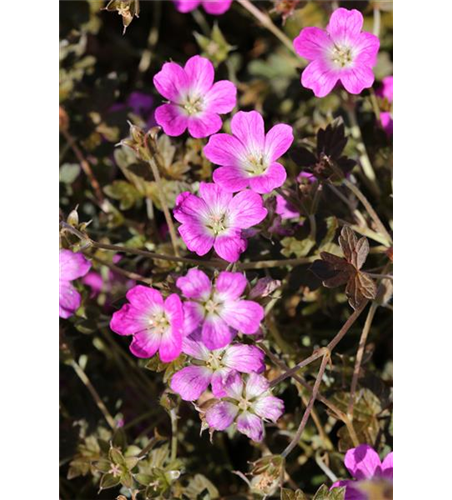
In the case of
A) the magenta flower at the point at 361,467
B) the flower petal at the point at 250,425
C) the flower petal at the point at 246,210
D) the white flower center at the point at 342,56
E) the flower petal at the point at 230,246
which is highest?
the white flower center at the point at 342,56

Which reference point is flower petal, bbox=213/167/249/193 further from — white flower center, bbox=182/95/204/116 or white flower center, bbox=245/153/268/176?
white flower center, bbox=182/95/204/116

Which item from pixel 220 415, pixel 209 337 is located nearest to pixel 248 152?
pixel 209 337

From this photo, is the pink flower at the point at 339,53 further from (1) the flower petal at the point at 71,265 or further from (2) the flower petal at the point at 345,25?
(1) the flower petal at the point at 71,265

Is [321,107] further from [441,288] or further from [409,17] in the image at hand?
[441,288]

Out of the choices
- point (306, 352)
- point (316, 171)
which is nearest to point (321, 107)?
point (316, 171)

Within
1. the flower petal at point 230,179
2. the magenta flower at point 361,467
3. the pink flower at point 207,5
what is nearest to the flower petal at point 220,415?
the magenta flower at point 361,467

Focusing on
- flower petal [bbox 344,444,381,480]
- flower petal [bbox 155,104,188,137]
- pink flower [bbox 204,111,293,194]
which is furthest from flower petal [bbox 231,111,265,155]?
flower petal [bbox 344,444,381,480]
